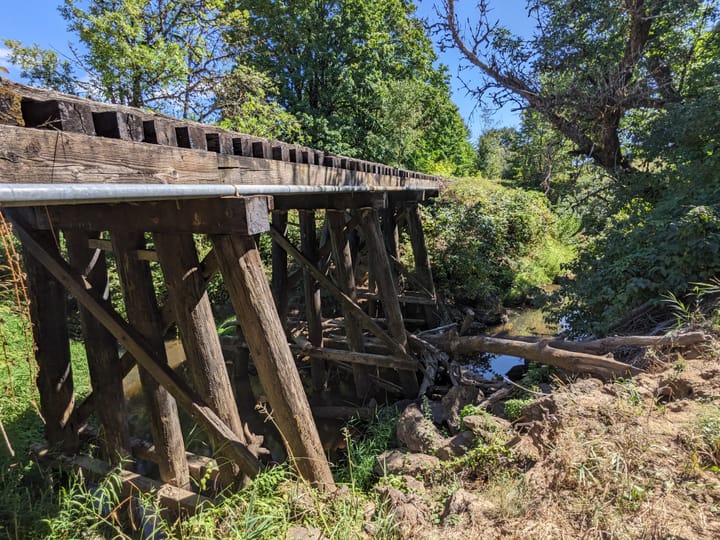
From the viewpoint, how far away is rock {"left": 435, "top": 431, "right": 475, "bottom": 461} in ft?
8.36

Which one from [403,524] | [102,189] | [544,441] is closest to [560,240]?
[544,441]

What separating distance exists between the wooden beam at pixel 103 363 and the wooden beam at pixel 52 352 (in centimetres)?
29

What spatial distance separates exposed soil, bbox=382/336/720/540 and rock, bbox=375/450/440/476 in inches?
0.6

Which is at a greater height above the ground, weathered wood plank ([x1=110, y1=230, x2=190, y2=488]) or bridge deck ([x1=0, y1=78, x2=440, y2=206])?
bridge deck ([x1=0, y1=78, x2=440, y2=206])

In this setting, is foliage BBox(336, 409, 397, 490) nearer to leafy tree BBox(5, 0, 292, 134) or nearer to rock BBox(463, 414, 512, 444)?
rock BBox(463, 414, 512, 444)

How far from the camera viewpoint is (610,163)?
7.04 meters

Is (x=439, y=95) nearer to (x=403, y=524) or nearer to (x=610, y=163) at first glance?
(x=610, y=163)

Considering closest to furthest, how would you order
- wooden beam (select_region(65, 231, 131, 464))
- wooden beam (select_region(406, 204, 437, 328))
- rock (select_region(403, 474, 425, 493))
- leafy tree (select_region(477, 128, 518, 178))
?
rock (select_region(403, 474, 425, 493)), wooden beam (select_region(65, 231, 131, 464)), wooden beam (select_region(406, 204, 437, 328)), leafy tree (select_region(477, 128, 518, 178))

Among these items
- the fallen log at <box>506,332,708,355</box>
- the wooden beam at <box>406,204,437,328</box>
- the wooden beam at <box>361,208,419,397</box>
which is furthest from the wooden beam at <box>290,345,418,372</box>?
the wooden beam at <box>406,204,437,328</box>

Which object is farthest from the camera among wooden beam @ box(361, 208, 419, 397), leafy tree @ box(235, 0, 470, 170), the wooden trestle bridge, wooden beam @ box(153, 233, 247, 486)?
leafy tree @ box(235, 0, 470, 170)

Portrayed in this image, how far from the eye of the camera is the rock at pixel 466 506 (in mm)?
1896

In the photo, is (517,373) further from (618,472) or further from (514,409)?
(618,472)

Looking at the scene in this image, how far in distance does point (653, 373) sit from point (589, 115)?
5.76 meters

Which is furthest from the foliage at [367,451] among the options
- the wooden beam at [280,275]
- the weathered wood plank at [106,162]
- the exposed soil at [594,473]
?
the weathered wood plank at [106,162]
